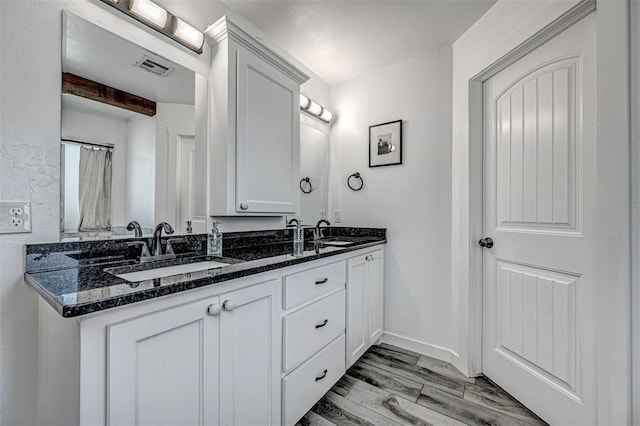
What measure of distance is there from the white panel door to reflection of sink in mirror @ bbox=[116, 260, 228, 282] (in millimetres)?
1630

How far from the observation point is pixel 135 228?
1.31m

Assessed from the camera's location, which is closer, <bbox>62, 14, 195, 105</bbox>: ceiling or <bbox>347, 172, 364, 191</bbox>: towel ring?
<bbox>62, 14, 195, 105</bbox>: ceiling

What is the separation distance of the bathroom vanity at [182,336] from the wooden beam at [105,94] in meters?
0.64

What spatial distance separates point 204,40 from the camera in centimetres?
157

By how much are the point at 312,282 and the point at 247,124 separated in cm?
98

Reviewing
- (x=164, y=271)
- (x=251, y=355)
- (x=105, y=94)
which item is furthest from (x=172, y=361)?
(x=105, y=94)

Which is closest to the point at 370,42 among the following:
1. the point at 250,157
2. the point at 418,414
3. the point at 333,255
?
the point at 250,157

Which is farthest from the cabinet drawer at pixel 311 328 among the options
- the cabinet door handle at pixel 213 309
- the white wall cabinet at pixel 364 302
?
the cabinet door handle at pixel 213 309

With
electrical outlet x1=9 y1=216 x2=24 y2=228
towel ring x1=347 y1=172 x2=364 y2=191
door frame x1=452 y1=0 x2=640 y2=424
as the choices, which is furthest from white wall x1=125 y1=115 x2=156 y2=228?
door frame x1=452 y1=0 x2=640 y2=424

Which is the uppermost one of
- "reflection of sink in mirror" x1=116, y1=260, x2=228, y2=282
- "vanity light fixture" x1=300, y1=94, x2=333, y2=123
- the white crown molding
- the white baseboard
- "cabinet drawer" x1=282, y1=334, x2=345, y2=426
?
the white crown molding

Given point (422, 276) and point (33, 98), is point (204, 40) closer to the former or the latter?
point (33, 98)

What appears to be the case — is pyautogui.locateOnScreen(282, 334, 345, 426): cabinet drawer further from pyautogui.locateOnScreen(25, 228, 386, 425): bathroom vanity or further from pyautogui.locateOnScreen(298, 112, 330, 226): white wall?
pyautogui.locateOnScreen(298, 112, 330, 226): white wall

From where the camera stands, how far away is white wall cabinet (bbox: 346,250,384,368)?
1.80m

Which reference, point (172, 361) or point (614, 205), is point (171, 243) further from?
point (614, 205)
